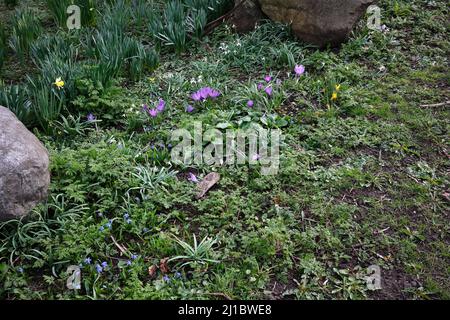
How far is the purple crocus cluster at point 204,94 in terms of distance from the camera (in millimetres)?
3735

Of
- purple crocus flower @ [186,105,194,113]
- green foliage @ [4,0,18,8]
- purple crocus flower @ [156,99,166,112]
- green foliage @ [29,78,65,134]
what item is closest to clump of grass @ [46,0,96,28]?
green foliage @ [4,0,18,8]

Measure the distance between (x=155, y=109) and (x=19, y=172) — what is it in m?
1.29

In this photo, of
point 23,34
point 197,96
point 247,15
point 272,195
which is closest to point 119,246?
point 272,195

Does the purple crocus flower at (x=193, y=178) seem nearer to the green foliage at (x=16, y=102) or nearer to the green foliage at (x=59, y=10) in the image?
the green foliage at (x=16, y=102)

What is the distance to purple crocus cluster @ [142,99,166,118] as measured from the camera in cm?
362

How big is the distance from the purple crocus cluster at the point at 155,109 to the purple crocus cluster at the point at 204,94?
240 mm

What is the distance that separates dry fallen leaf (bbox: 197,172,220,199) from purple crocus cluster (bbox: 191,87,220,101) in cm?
79

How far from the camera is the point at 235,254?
8.79ft

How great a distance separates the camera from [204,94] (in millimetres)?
3750

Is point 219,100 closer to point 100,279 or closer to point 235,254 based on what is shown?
point 235,254

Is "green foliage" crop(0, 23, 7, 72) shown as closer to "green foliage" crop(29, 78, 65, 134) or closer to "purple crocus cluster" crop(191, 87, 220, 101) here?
"green foliage" crop(29, 78, 65, 134)

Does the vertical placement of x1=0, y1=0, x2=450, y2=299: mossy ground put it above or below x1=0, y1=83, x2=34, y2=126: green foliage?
below

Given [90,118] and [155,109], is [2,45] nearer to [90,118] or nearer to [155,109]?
[90,118]

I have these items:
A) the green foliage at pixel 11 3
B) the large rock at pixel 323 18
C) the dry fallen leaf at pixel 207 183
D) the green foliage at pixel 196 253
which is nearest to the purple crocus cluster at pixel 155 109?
the dry fallen leaf at pixel 207 183
